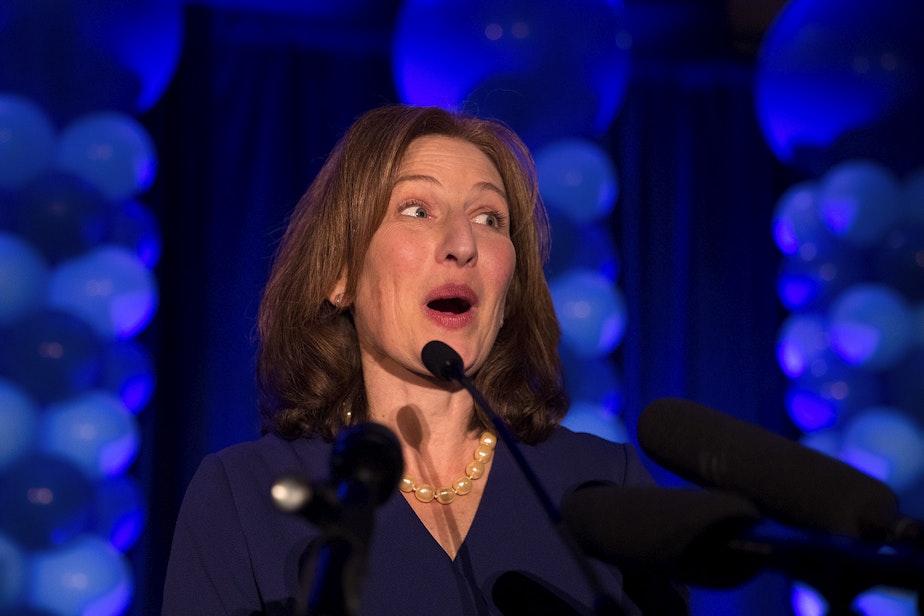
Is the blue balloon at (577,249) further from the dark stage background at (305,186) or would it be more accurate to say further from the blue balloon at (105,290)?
the blue balloon at (105,290)

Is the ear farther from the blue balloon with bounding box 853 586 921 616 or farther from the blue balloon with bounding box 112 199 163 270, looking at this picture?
the blue balloon with bounding box 853 586 921 616

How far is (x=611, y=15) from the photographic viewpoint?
9.68 ft

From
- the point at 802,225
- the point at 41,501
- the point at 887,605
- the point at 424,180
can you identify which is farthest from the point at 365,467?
the point at 802,225

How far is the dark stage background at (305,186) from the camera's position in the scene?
3.14 meters

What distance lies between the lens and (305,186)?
336cm

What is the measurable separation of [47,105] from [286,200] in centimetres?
90

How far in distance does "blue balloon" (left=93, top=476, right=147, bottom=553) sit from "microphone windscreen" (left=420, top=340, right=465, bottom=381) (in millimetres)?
1514

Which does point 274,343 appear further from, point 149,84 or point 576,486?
point 149,84

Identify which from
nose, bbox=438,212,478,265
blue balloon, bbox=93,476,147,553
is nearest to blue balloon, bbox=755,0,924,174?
nose, bbox=438,212,478,265

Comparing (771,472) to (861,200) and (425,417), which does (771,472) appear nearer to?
(425,417)

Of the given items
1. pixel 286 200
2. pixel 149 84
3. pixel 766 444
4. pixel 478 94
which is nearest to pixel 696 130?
pixel 478 94

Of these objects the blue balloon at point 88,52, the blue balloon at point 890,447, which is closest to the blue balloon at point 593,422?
the blue balloon at point 890,447

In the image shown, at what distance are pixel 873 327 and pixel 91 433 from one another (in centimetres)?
219

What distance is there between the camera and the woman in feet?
5.17
